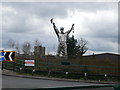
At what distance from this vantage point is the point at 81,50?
60438mm

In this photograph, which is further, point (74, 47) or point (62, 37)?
point (74, 47)

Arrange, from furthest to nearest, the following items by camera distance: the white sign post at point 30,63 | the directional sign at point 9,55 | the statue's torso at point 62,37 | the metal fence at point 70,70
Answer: the statue's torso at point 62,37, the white sign post at point 30,63, the metal fence at point 70,70, the directional sign at point 9,55

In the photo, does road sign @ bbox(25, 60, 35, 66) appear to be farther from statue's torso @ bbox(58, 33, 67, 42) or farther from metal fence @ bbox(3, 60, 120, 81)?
statue's torso @ bbox(58, 33, 67, 42)

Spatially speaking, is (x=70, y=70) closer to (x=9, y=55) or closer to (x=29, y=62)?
(x=29, y=62)

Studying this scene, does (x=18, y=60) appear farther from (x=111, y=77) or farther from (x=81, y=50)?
(x=81, y=50)

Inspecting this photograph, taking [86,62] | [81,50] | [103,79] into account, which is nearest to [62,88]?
[103,79]

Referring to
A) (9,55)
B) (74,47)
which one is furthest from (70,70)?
(74,47)

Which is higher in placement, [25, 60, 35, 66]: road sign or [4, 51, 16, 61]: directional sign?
[4, 51, 16, 61]: directional sign

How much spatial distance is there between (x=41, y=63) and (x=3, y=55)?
4795 millimetres

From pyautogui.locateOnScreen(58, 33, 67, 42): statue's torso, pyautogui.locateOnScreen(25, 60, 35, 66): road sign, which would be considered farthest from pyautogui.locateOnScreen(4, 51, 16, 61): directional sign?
pyautogui.locateOnScreen(58, 33, 67, 42): statue's torso

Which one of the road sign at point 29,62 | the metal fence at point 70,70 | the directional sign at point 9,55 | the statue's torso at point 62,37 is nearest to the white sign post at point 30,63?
the road sign at point 29,62

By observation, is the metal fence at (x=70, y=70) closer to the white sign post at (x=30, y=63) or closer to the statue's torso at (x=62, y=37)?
the white sign post at (x=30, y=63)

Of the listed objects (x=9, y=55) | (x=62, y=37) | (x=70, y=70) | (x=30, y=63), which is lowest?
(x=70, y=70)

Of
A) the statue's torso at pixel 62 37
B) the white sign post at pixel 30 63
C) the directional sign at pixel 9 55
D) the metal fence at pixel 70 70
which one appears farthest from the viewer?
the statue's torso at pixel 62 37
